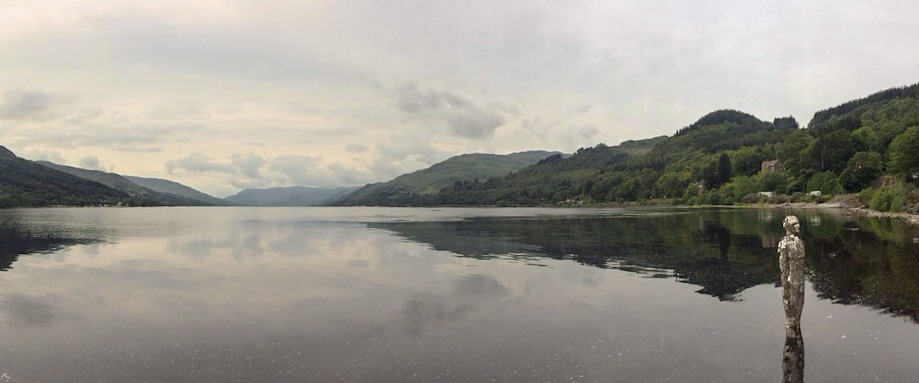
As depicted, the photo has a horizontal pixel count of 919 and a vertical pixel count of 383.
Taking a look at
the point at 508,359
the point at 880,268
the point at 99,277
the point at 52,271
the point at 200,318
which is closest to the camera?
the point at 508,359

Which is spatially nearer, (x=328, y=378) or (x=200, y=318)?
(x=328, y=378)

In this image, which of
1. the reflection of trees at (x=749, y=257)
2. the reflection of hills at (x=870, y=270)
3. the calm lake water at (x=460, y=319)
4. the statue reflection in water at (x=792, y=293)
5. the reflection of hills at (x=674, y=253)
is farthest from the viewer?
the reflection of hills at (x=674, y=253)

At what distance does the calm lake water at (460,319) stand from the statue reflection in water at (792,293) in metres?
0.47

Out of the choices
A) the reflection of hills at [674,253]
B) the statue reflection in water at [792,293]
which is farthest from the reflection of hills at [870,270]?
the statue reflection in water at [792,293]

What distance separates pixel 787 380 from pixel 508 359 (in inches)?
368

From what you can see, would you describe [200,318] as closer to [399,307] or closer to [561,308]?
[399,307]

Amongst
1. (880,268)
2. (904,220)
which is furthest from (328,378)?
(904,220)

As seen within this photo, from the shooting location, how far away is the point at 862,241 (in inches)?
2279

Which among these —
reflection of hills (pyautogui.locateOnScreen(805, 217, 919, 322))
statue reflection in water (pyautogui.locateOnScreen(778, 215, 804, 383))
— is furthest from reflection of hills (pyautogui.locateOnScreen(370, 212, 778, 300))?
statue reflection in water (pyautogui.locateOnScreen(778, 215, 804, 383))

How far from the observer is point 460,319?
26484 millimetres

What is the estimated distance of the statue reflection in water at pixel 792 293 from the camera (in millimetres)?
16891

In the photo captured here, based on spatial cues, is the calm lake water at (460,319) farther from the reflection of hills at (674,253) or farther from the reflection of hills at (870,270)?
the reflection of hills at (674,253)

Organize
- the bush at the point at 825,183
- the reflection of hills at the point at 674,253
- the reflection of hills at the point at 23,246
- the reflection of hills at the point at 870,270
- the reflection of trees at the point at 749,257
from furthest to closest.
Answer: the bush at the point at 825,183
the reflection of hills at the point at 23,246
the reflection of hills at the point at 674,253
the reflection of trees at the point at 749,257
the reflection of hills at the point at 870,270

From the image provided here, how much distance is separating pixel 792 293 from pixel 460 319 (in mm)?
14816
